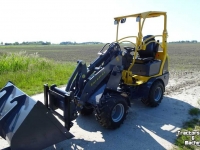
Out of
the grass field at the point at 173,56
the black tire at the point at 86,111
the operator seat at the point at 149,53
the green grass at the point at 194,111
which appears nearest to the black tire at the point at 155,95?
the operator seat at the point at 149,53

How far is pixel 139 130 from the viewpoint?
191 inches

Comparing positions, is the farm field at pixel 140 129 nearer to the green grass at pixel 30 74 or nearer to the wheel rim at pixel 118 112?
the wheel rim at pixel 118 112

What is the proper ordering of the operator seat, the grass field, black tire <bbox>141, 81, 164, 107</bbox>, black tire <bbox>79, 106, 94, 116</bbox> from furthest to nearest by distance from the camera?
the grass field < the operator seat < black tire <bbox>141, 81, 164, 107</bbox> < black tire <bbox>79, 106, 94, 116</bbox>

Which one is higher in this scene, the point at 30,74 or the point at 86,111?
the point at 30,74

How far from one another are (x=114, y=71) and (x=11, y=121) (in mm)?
2573

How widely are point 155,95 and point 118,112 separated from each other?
196cm

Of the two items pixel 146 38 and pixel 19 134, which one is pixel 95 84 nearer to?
pixel 19 134

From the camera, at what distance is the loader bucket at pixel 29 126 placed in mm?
3283

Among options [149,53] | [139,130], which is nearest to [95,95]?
[139,130]

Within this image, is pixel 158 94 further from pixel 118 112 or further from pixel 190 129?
pixel 118 112

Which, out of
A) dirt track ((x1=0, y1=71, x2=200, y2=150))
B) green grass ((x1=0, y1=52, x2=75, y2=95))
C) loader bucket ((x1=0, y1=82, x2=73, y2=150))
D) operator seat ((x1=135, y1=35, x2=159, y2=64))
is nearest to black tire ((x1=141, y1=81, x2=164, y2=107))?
dirt track ((x1=0, y1=71, x2=200, y2=150))

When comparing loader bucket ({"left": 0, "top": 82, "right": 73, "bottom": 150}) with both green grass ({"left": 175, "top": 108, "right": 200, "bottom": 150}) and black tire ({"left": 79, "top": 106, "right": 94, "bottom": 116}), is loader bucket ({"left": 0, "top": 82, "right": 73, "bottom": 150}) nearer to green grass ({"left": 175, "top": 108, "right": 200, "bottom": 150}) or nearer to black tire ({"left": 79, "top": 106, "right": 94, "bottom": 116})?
black tire ({"left": 79, "top": 106, "right": 94, "bottom": 116})

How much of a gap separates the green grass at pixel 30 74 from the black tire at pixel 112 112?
401 centimetres

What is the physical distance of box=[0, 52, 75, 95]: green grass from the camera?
870 cm
